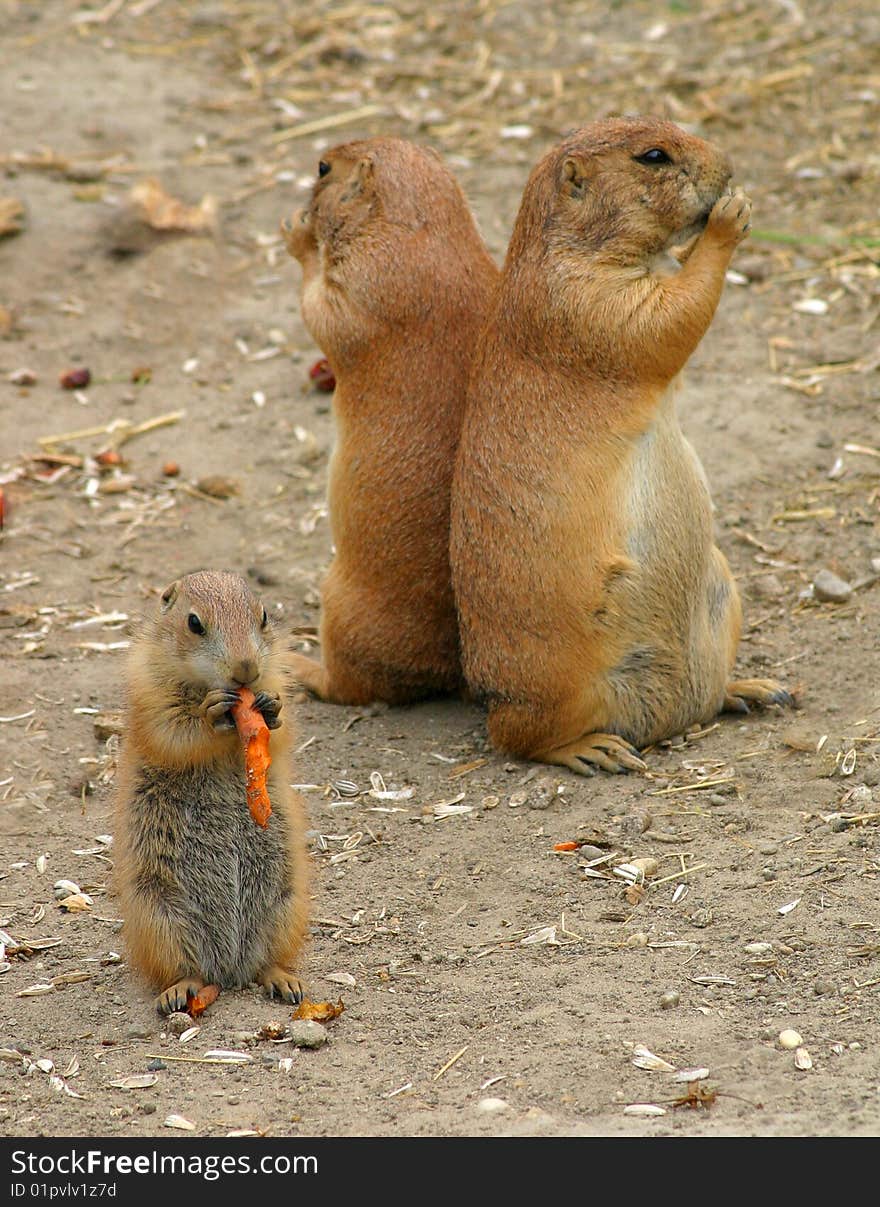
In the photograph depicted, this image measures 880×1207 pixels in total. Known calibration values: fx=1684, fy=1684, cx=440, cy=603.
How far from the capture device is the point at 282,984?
16.3ft

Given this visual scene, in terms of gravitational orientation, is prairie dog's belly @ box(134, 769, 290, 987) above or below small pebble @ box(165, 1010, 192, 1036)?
above

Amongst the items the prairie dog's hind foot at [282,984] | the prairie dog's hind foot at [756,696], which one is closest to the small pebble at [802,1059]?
the prairie dog's hind foot at [282,984]

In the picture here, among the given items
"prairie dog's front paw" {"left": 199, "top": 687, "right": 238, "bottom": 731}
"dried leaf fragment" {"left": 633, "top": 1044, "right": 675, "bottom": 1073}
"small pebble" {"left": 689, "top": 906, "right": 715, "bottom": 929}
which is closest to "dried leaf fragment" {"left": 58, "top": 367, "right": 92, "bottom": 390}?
"prairie dog's front paw" {"left": 199, "top": 687, "right": 238, "bottom": 731}

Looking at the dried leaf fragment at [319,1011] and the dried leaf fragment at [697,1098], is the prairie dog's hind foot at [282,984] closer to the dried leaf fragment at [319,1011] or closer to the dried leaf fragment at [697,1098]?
the dried leaf fragment at [319,1011]

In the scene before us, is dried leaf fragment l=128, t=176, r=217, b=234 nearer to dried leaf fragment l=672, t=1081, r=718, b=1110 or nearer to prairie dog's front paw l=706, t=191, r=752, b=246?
prairie dog's front paw l=706, t=191, r=752, b=246

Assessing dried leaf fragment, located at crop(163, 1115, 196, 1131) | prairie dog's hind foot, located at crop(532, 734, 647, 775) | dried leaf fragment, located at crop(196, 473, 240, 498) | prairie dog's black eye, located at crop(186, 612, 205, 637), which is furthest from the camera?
dried leaf fragment, located at crop(196, 473, 240, 498)

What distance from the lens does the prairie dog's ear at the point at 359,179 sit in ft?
22.9

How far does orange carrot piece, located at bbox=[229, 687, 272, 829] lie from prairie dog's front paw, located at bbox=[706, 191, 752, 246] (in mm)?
2560

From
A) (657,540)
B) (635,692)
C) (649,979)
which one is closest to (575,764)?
(635,692)

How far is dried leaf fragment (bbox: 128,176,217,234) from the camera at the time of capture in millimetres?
10188

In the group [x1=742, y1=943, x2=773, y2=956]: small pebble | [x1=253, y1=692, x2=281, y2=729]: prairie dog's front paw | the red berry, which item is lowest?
[x1=742, y1=943, x2=773, y2=956]: small pebble

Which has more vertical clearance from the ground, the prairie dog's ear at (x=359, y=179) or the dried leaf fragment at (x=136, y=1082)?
the prairie dog's ear at (x=359, y=179)

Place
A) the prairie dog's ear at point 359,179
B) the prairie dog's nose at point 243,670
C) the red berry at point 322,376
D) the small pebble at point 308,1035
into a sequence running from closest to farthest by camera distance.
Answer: the small pebble at point 308,1035 → the prairie dog's nose at point 243,670 → the prairie dog's ear at point 359,179 → the red berry at point 322,376

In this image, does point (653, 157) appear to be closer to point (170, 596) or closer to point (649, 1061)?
point (170, 596)
